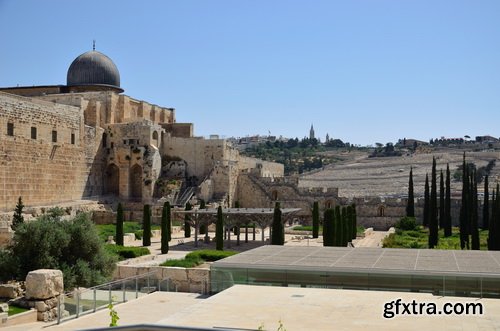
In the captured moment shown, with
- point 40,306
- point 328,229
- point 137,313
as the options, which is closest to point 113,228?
point 328,229

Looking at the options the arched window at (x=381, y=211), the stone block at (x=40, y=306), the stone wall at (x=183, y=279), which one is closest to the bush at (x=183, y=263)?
the stone wall at (x=183, y=279)

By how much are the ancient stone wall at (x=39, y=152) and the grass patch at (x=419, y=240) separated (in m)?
18.4

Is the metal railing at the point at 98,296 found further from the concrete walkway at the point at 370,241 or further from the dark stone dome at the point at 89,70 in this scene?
the dark stone dome at the point at 89,70

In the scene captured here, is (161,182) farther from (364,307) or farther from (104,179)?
(364,307)

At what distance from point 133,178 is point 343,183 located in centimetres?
5160

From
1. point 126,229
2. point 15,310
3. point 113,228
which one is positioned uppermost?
point 113,228

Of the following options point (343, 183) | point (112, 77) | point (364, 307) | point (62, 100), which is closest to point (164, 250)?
point (364, 307)

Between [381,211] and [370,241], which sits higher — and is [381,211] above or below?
above

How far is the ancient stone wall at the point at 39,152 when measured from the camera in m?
28.8

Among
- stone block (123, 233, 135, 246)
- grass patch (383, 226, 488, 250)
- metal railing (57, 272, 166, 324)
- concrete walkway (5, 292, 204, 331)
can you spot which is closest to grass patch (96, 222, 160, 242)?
stone block (123, 233, 135, 246)

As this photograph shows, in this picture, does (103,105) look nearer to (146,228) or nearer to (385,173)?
(146,228)

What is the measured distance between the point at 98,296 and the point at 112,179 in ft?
89.9

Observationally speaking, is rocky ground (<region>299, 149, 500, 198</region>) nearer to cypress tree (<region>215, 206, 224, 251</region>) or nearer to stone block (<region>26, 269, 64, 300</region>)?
cypress tree (<region>215, 206, 224, 251</region>)

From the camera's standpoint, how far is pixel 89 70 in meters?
41.3
